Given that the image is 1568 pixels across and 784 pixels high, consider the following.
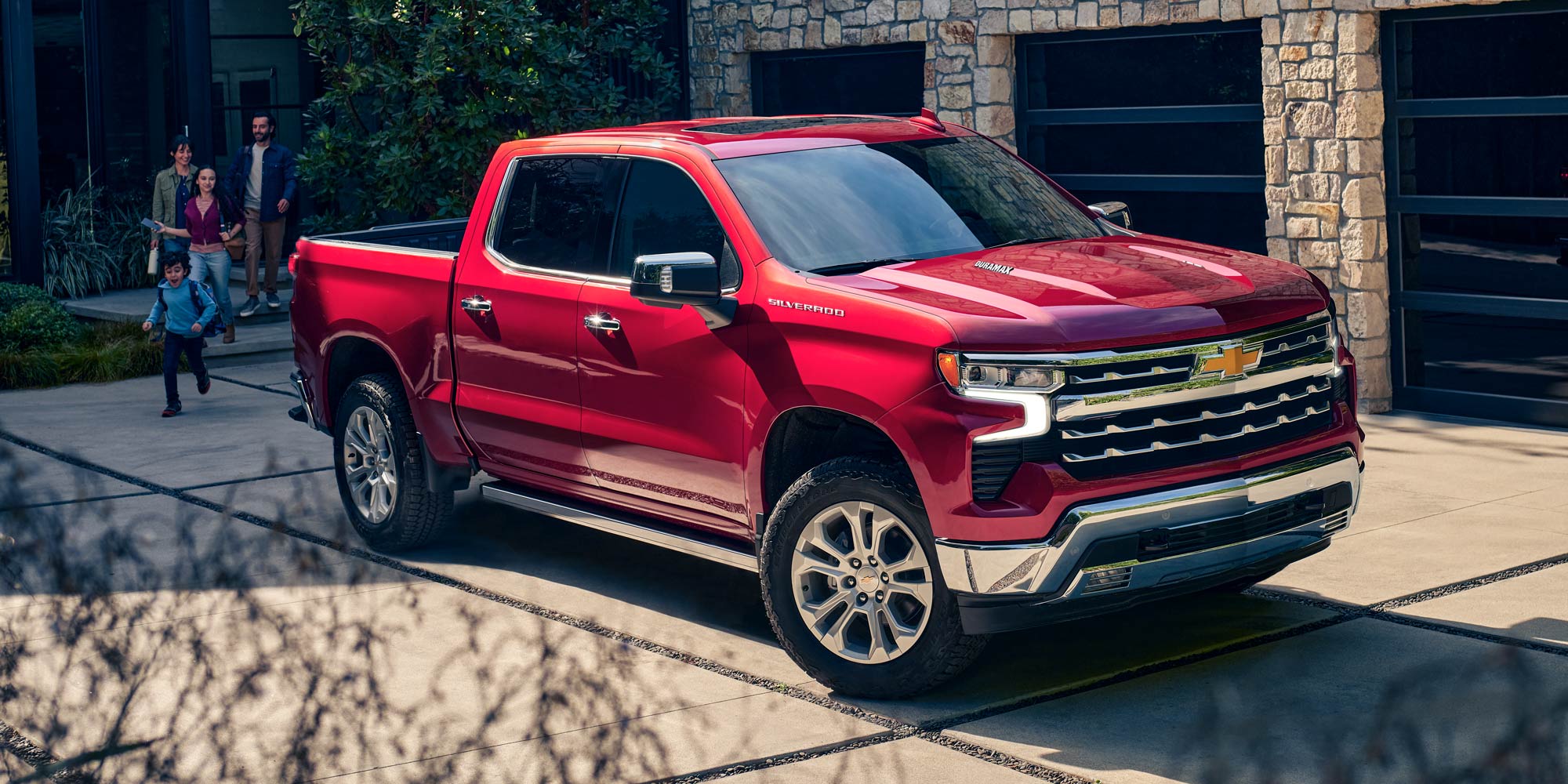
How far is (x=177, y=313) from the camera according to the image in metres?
12.5

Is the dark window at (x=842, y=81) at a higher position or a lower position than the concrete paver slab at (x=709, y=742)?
higher

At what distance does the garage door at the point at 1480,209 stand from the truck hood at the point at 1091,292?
525 cm

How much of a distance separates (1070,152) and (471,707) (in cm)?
937

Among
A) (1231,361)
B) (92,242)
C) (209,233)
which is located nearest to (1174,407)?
(1231,361)

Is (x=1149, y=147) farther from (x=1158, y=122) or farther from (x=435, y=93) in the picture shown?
(x=435, y=93)

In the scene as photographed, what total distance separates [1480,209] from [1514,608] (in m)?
5.22

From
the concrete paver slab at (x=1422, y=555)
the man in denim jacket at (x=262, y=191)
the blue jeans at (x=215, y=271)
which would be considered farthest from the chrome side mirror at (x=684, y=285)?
the man in denim jacket at (x=262, y=191)

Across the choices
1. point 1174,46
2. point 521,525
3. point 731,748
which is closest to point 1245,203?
point 1174,46

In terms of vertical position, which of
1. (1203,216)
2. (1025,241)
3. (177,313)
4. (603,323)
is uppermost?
(1203,216)

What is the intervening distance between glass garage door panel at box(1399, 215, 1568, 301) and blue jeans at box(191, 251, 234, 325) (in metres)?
9.20

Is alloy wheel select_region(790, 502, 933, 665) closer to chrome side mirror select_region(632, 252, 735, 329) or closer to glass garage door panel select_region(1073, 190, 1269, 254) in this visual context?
chrome side mirror select_region(632, 252, 735, 329)

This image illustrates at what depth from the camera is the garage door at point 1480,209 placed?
430 inches

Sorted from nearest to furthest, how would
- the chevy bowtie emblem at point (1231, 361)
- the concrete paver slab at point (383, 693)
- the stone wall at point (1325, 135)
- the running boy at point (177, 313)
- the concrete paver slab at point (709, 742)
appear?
the concrete paver slab at point (383, 693) → the concrete paver slab at point (709, 742) → the chevy bowtie emblem at point (1231, 361) → the stone wall at point (1325, 135) → the running boy at point (177, 313)

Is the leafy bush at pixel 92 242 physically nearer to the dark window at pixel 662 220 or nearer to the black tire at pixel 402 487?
the black tire at pixel 402 487
